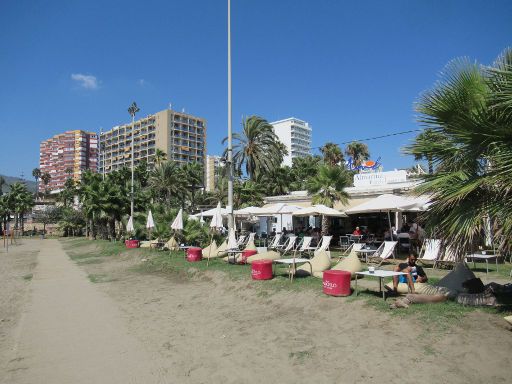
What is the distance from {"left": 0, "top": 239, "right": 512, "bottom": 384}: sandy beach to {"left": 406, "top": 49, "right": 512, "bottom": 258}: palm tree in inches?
54.6

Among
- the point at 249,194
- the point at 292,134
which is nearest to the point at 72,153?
Result: the point at 292,134

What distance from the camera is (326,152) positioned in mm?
48469

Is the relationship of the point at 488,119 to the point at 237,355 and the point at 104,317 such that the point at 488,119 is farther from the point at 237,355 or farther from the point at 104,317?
the point at 104,317

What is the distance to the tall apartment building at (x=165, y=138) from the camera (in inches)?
4427

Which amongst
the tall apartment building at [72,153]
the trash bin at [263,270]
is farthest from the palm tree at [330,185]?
the tall apartment building at [72,153]

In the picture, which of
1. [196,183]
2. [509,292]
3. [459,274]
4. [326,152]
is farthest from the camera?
[196,183]

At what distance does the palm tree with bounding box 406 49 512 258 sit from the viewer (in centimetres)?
516

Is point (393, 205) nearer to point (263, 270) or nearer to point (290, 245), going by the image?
point (290, 245)

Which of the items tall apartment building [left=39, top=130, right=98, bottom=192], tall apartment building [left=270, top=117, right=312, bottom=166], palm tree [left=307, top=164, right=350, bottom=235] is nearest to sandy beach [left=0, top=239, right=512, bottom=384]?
palm tree [left=307, top=164, right=350, bottom=235]

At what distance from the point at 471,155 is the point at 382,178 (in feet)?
67.0

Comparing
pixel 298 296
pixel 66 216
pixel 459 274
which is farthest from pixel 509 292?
pixel 66 216

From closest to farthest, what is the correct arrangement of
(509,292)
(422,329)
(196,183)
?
(422,329) < (509,292) < (196,183)

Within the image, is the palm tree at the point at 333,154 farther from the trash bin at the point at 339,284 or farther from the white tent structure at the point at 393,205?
the trash bin at the point at 339,284

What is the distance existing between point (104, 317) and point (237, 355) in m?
→ 4.54
